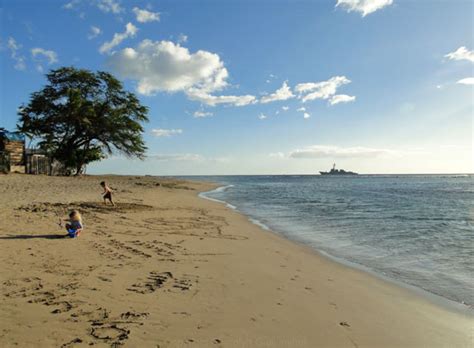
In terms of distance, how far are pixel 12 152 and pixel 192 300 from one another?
37.7 metres

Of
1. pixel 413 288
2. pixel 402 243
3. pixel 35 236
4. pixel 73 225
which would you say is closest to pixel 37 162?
pixel 35 236

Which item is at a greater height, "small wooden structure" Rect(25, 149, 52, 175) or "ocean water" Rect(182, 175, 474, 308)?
"small wooden structure" Rect(25, 149, 52, 175)

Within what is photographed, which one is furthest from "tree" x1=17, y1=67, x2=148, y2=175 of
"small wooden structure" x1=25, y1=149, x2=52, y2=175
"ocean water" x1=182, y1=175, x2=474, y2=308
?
"ocean water" x1=182, y1=175, x2=474, y2=308

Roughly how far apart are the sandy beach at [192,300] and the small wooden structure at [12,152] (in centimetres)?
2933

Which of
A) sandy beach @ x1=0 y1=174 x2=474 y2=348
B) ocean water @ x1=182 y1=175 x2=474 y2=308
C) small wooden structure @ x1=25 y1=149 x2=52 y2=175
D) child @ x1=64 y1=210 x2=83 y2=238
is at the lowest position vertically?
ocean water @ x1=182 y1=175 x2=474 y2=308

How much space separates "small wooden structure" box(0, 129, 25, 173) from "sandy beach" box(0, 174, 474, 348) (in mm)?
29330

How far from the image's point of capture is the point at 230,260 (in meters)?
→ 7.59

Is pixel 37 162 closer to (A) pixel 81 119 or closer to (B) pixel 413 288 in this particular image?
(A) pixel 81 119

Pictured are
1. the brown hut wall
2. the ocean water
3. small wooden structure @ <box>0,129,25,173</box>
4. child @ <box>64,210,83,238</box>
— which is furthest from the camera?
the brown hut wall

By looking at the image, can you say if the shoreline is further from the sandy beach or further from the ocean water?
the sandy beach

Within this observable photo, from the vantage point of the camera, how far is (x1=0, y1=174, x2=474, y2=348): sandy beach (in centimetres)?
388

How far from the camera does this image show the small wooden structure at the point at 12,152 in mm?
32156

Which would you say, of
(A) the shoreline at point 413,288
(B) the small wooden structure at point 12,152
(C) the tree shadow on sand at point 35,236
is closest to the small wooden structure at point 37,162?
(B) the small wooden structure at point 12,152

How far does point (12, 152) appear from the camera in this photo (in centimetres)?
3419
